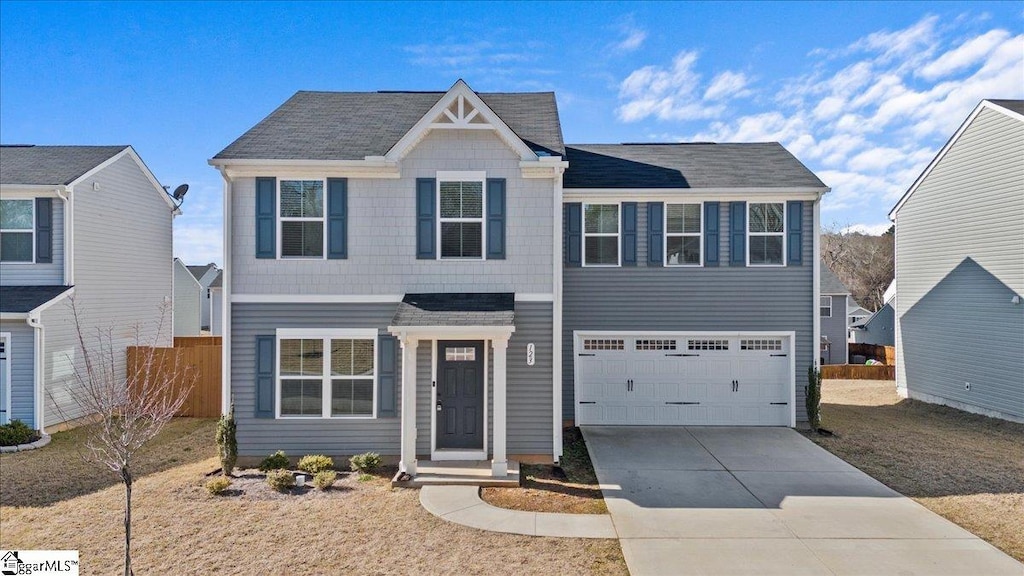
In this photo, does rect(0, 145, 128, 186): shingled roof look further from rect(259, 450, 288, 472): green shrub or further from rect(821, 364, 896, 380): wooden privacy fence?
rect(821, 364, 896, 380): wooden privacy fence

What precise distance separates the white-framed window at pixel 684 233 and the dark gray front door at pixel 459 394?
581 centimetres

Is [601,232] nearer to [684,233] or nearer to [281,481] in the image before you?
[684,233]

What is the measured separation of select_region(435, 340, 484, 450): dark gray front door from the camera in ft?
31.6

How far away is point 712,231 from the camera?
494 inches

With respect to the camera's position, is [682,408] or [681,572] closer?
[681,572]

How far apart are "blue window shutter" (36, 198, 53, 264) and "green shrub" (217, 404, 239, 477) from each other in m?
7.61

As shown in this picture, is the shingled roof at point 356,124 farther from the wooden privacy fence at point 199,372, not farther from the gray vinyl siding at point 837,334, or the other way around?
the gray vinyl siding at point 837,334

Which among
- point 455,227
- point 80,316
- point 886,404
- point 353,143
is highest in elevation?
point 353,143

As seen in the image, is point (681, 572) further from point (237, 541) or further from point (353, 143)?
point (353, 143)

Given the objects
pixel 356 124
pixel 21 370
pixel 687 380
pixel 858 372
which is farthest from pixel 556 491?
pixel 858 372

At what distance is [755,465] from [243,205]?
10737 millimetres

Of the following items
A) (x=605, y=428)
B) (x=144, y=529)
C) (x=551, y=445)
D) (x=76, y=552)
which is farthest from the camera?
(x=605, y=428)

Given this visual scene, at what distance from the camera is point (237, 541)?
263 inches

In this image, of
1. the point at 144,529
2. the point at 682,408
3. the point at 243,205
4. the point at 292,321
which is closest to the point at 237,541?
the point at 144,529
